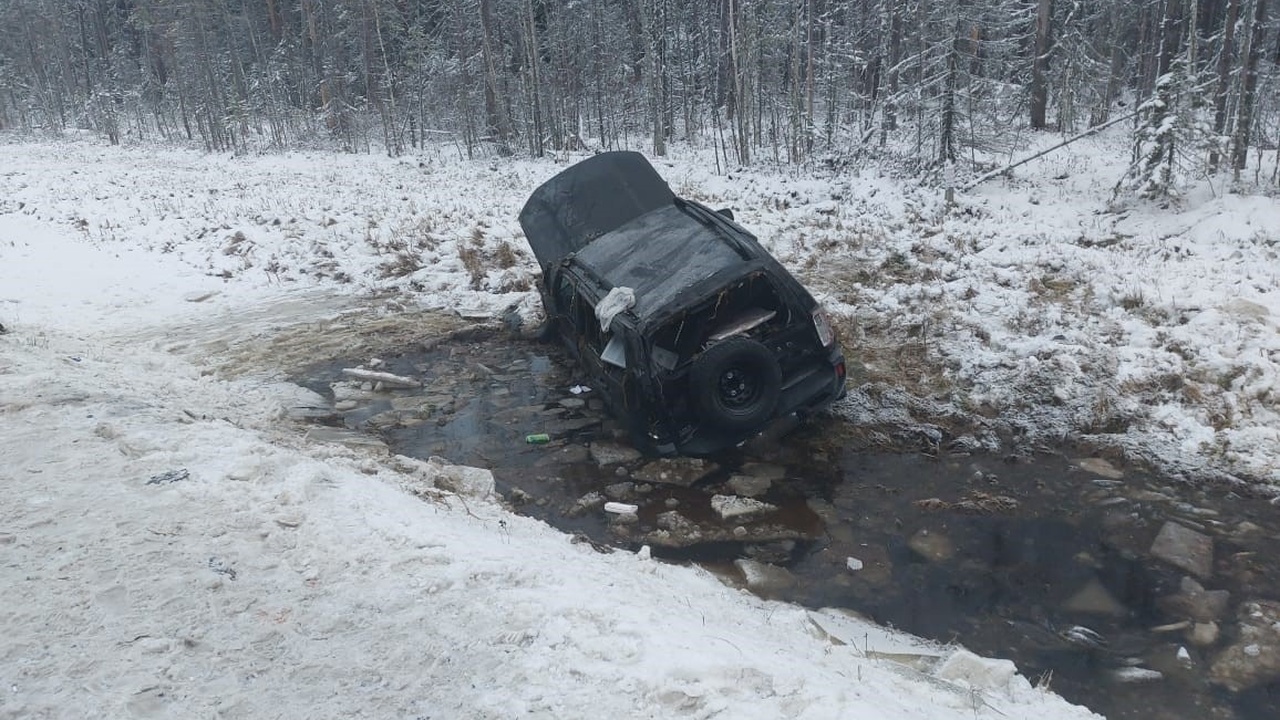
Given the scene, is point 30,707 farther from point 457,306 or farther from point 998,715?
point 457,306

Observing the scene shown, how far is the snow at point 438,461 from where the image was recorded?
3154mm

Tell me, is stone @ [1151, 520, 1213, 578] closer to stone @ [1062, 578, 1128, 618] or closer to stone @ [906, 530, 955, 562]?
stone @ [1062, 578, 1128, 618]

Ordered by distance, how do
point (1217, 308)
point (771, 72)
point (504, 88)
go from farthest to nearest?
point (504, 88)
point (771, 72)
point (1217, 308)

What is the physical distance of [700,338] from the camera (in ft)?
20.1

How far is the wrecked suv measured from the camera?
5855mm

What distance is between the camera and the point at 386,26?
36.2 m

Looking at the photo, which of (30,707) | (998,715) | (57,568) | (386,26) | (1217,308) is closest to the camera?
(30,707)

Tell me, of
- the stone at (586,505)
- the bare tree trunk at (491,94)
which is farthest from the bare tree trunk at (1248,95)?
the bare tree trunk at (491,94)

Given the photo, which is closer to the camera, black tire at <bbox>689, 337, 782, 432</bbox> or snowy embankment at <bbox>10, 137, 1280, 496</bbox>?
black tire at <bbox>689, 337, 782, 432</bbox>

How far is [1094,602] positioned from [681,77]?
3019 cm

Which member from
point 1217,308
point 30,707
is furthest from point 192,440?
point 1217,308

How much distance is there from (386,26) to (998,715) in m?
40.0

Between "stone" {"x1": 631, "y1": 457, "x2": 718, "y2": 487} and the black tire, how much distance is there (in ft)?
2.07

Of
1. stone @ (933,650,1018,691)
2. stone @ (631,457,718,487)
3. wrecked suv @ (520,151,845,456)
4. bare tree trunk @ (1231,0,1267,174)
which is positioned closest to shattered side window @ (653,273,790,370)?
wrecked suv @ (520,151,845,456)
